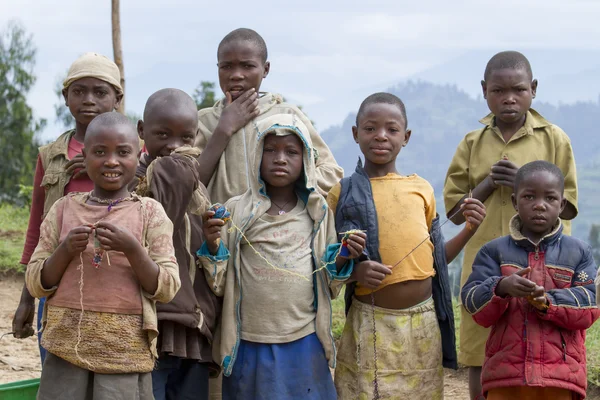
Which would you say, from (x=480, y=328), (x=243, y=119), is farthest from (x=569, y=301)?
(x=243, y=119)

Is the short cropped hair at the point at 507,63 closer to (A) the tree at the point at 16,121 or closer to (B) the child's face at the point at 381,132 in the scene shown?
(B) the child's face at the point at 381,132

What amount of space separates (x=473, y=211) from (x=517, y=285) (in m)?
0.45

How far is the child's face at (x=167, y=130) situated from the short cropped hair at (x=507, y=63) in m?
1.62

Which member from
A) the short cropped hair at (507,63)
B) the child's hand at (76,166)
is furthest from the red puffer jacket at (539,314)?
the child's hand at (76,166)

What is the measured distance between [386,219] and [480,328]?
93cm

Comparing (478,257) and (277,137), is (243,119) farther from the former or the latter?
(478,257)

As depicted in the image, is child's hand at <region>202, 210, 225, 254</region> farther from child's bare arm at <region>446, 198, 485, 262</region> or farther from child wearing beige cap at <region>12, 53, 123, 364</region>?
child's bare arm at <region>446, 198, 485, 262</region>

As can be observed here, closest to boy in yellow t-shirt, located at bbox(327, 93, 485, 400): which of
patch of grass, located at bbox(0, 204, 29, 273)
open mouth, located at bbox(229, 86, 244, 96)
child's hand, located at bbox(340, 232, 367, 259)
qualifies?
child's hand, located at bbox(340, 232, 367, 259)

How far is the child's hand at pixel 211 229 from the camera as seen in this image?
11.1 feet

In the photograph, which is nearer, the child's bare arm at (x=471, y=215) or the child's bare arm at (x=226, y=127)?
the child's bare arm at (x=471, y=215)

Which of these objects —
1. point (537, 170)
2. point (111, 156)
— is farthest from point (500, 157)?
point (111, 156)

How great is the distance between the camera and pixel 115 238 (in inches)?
116

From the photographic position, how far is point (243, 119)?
4.00 metres

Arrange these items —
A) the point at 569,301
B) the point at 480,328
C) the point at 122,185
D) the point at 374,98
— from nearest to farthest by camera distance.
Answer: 1. the point at 122,185
2. the point at 569,301
3. the point at 374,98
4. the point at 480,328
